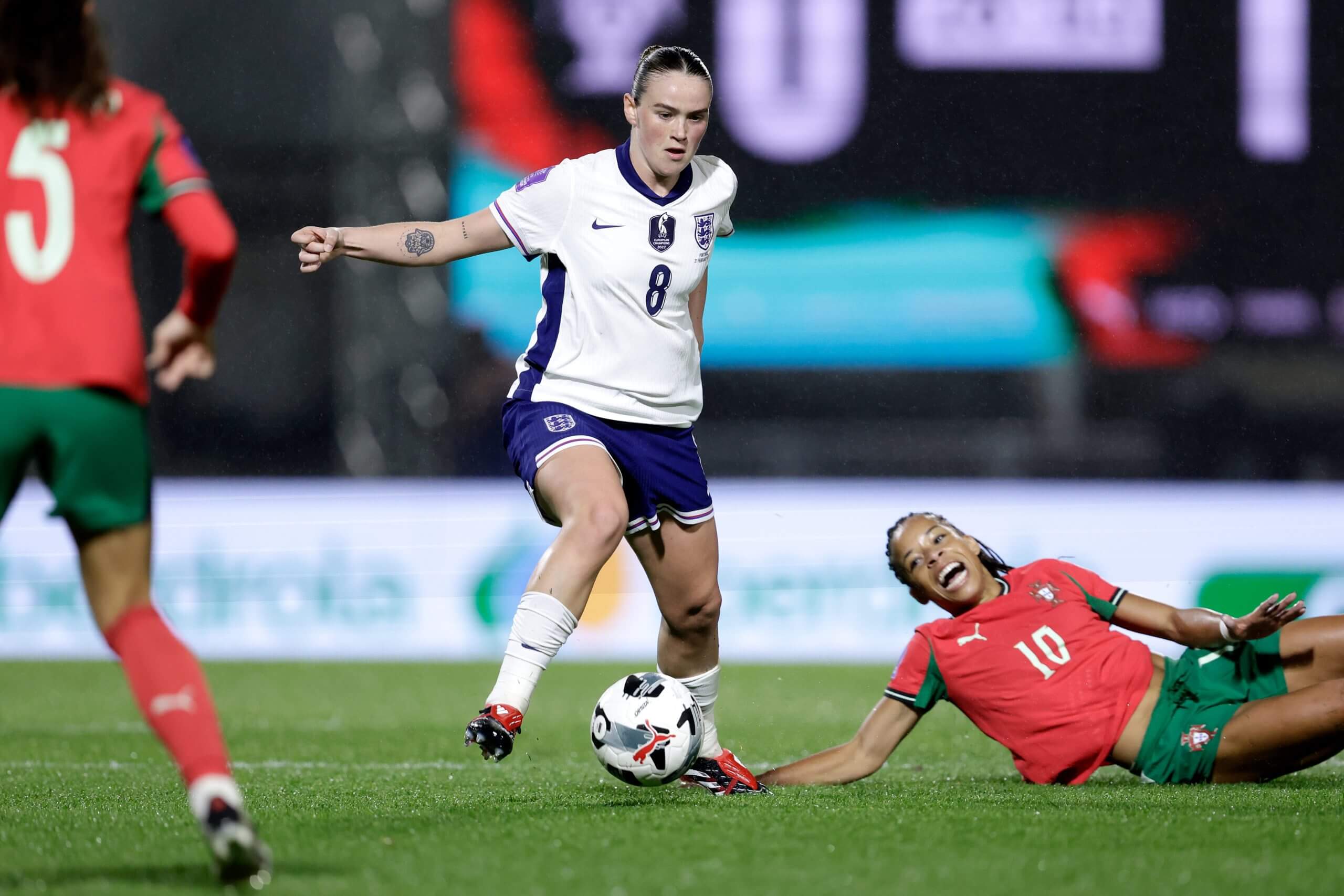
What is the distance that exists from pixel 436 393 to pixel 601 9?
2.65 m

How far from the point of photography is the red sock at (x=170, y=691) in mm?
2586

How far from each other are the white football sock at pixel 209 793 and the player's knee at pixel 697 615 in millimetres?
1786

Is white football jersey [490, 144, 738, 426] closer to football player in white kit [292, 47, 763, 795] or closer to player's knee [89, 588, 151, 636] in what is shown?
football player in white kit [292, 47, 763, 795]

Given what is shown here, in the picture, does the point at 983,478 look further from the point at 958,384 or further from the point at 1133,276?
the point at 1133,276

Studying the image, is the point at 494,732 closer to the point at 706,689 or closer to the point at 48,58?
the point at 706,689

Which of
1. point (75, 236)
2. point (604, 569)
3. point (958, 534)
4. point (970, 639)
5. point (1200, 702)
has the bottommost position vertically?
point (604, 569)

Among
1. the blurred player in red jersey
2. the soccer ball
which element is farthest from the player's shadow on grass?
the soccer ball

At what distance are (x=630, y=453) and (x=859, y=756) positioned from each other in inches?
37.2

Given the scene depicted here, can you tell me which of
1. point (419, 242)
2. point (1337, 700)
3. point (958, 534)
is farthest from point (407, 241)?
point (1337, 700)

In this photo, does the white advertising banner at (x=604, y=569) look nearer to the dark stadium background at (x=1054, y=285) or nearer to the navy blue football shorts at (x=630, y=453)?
the dark stadium background at (x=1054, y=285)

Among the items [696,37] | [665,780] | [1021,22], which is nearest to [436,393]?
[696,37]

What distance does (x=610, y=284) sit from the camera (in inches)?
159

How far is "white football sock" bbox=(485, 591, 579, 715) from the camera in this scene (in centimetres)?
352

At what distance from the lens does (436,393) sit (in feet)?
33.1
